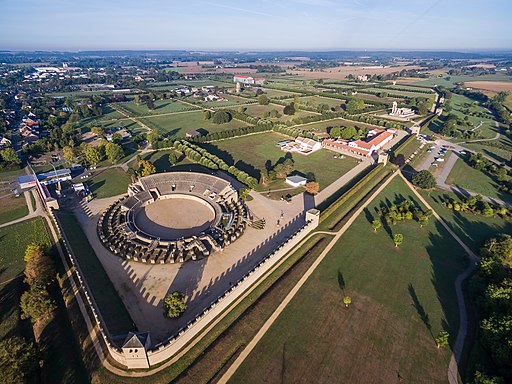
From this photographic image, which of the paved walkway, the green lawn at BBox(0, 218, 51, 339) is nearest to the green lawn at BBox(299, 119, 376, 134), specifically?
the paved walkway

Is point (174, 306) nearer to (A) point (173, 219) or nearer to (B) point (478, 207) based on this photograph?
(A) point (173, 219)

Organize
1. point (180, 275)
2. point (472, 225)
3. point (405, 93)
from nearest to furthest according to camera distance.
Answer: point (180, 275) < point (472, 225) < point (405, 93)

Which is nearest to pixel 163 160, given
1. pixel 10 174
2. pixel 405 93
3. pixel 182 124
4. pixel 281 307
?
pixel 10 174

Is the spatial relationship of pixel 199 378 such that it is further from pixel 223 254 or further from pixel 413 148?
pixel 413 148

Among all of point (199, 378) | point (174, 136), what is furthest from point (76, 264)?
point (174, 136)

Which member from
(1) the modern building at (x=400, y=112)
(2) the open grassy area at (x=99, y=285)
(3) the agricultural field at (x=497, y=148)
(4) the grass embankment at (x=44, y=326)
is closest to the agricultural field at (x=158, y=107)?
(1) the modern building at (x=400, y=112)

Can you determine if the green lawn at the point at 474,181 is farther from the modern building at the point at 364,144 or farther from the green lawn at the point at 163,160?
the green lawn at the point at 163,160
